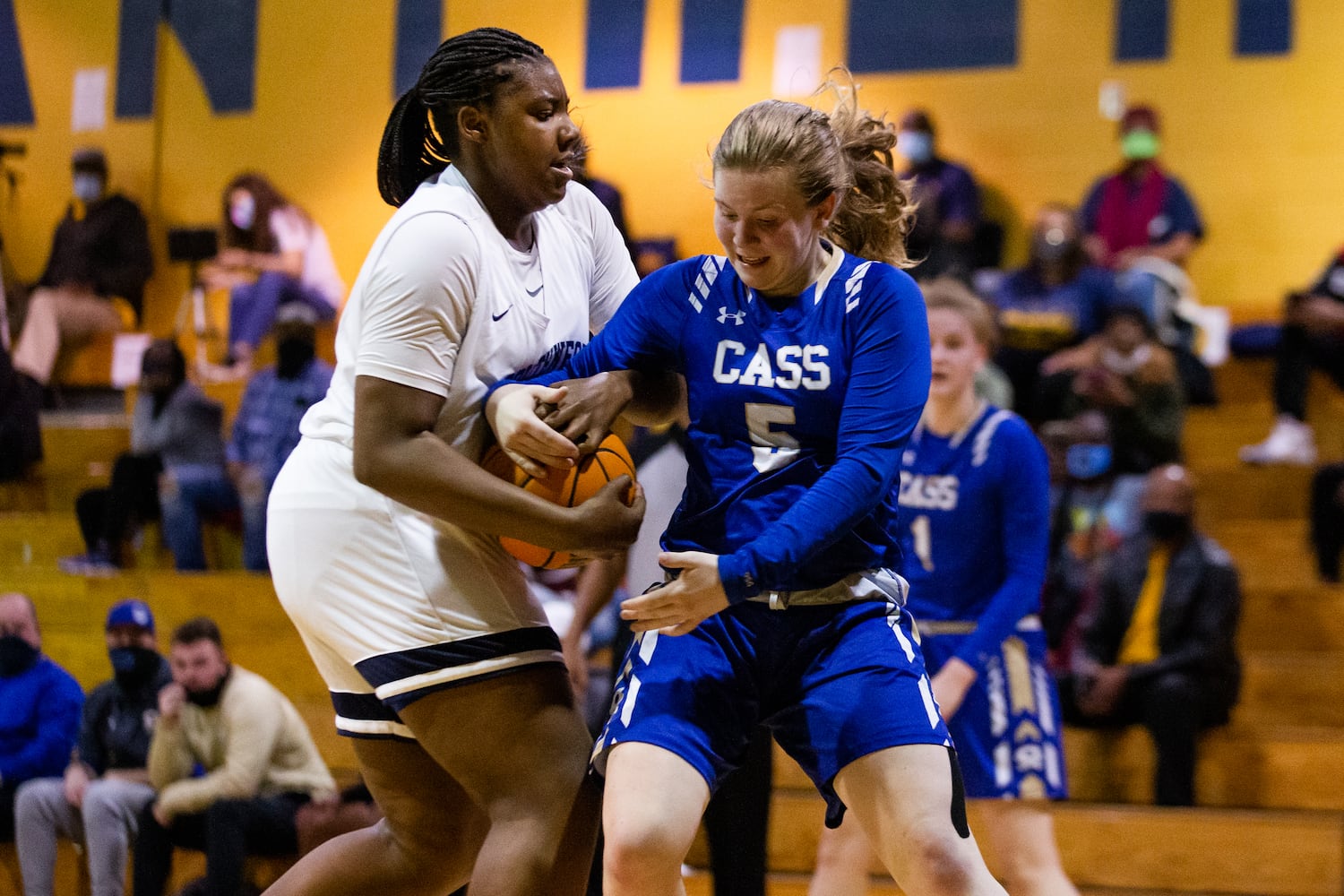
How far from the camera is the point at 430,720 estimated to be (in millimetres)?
2461

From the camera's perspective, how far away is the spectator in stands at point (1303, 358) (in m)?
7.47

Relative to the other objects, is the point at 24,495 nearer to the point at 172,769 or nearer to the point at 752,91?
the point at 172,769

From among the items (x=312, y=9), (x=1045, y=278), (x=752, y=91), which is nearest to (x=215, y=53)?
(x=312, y=9)

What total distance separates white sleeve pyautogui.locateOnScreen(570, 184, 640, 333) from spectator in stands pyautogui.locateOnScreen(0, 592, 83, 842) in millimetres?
3735

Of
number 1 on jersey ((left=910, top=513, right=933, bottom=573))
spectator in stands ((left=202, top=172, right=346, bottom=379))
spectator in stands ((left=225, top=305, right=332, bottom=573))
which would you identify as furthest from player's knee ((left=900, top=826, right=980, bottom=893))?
spectator in stands ((left=202, top=172, right=346, bottom=379))

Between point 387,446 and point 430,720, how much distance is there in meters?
0.49

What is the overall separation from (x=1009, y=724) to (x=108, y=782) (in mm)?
3355

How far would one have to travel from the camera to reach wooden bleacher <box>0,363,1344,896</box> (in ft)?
17.8

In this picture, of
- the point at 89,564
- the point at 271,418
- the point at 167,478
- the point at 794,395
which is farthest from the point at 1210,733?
the point at 89,564

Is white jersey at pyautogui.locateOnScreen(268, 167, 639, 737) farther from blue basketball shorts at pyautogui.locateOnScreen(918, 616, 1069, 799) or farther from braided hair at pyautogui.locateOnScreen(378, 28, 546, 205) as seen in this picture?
blue basketball shorts at pyautogui.locateOnScreen(918, 616, 1069, 799)

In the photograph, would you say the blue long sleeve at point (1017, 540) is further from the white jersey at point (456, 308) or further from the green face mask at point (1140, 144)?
the green face mask at point (1140, 144)

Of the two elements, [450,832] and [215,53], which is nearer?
[450,832]

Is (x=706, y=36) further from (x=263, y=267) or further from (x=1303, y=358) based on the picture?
(x=1303, y=358)

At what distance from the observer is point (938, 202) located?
8508 mm
